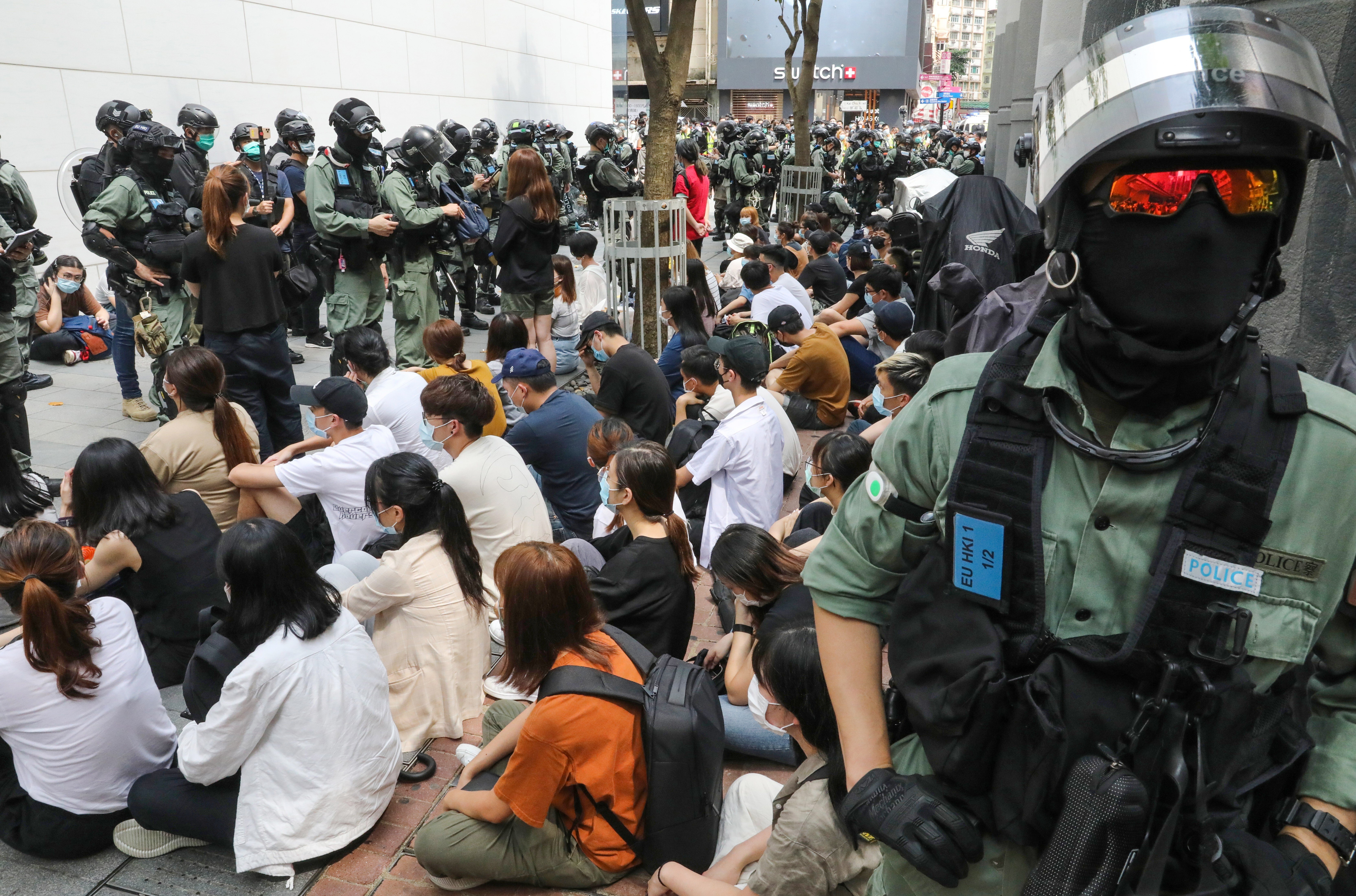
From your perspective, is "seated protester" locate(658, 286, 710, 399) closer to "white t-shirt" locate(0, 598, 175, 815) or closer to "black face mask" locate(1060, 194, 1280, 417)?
"white t-shirt" locate(0, 598, 175, 815)

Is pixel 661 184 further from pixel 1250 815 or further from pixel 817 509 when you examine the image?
pixel 1250 815

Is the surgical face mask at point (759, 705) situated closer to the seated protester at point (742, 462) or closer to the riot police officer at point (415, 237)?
the seated protester at point (742, 462)

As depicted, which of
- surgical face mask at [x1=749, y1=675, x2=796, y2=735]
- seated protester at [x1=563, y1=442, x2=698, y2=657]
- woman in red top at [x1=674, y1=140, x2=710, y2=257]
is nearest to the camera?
surgical face mask at [x1=749, y1=675, x2=796, y2=735]

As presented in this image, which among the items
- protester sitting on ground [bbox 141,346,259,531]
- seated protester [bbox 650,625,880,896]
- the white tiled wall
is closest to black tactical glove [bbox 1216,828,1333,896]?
seated protester [bbox 650,625,880,896]

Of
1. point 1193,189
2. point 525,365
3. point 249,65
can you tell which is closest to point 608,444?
point 525,365

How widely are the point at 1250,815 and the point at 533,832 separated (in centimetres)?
213

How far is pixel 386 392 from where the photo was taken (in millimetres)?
5527

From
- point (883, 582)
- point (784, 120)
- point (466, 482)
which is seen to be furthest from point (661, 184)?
point (784, 120)

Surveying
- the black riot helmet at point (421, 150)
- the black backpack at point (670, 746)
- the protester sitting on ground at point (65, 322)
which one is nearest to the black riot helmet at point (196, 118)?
the black riot helmet at point (421, 150)

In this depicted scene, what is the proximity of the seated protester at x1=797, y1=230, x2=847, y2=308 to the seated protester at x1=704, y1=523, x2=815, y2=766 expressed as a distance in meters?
6.69

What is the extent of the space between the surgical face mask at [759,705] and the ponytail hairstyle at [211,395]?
9.33 ft

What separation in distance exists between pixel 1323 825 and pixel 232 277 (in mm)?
6179

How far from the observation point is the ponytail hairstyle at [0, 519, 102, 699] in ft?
9.89

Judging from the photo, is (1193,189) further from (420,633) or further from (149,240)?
(149,240)
